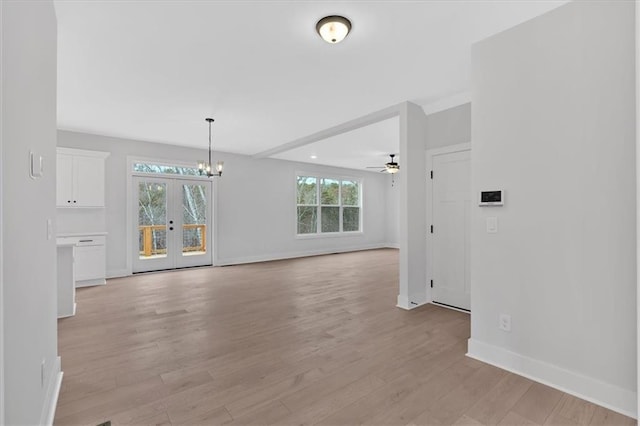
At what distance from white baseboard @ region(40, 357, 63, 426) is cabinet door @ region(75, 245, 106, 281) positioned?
344 centimetres

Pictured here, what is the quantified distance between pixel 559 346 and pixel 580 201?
101 centimetres

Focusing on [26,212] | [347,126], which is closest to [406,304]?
[347,126]

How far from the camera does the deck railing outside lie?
6.46m

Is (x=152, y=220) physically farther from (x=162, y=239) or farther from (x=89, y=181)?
(x=89, y=181)

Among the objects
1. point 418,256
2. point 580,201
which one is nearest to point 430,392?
point 580,201

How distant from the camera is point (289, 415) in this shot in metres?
1.90

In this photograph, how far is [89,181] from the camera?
545 cm

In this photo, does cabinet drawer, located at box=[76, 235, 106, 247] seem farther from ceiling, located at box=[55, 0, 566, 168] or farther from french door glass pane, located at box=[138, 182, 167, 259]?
ceiling, located at box=[55, 0, 566, 168]

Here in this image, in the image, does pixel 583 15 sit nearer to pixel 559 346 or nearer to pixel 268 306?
Result: pixel 559 346

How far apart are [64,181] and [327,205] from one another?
6.34 m

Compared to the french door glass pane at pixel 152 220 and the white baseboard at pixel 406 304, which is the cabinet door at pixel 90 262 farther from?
the white baseboard at pixel 406 304

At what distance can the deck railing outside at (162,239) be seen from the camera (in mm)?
6461

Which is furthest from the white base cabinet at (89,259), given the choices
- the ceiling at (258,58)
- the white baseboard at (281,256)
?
the white baseboard at (281,256)

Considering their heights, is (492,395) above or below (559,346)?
below
